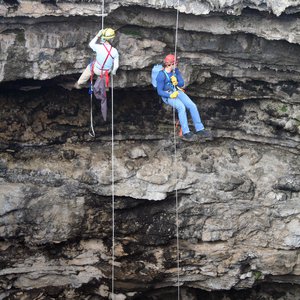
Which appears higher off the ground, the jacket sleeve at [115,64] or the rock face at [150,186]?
the jacket sleeve at [115,64]

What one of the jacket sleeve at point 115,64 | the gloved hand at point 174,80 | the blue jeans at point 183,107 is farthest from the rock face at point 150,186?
the gloved hand at point 174,80

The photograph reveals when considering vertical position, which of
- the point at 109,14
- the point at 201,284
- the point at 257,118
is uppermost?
the point at 109,14

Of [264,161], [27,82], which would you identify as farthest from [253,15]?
[27,82]

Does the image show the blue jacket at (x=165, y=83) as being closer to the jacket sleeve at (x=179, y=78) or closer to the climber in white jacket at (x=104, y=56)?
the jacket sleeve at (x=179, y=78)

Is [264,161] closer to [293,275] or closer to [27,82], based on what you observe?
[293,275]

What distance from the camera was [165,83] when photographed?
33.6 feet

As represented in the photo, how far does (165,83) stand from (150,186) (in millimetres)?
2585

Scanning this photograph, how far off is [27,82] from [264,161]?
508 cm

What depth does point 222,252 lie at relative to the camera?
489 inches

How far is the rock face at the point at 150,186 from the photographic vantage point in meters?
11.8

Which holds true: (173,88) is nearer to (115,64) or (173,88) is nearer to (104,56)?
(115,64)

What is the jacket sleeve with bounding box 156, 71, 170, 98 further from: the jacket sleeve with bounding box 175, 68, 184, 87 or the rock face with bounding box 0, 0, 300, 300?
the rock face with bounding box 0, 0, 300, 300

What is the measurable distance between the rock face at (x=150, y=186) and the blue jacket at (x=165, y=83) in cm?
97

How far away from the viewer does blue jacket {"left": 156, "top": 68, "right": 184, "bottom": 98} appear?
10.1 m
